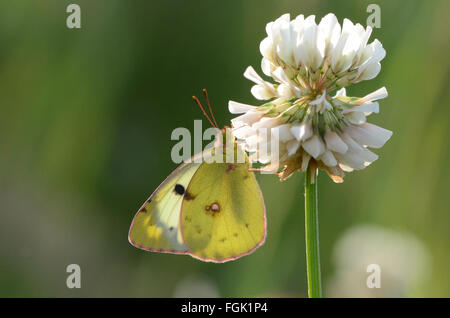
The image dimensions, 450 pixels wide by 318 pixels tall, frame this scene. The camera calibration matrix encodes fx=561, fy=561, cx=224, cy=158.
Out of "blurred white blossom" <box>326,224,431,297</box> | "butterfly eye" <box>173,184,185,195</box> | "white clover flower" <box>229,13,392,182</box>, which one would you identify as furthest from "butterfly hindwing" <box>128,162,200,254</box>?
"blurred white blossom" <box>326,224,431,297</box>

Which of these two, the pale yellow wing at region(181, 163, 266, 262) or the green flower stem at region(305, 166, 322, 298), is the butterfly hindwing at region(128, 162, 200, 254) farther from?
the green flower stem at region(305, 166, 322, 298)

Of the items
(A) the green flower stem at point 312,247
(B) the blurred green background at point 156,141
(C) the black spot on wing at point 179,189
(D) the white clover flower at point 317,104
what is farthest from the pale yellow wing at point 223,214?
(B) the blurred green background at point 156,141

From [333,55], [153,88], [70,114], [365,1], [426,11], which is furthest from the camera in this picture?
[153,88]

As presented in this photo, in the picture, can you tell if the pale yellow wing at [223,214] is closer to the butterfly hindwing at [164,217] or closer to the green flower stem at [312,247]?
the butterfly hindwing at [164,217]

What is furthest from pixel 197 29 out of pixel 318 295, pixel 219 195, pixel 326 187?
pixel 318 295

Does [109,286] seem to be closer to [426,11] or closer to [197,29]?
[197,29]

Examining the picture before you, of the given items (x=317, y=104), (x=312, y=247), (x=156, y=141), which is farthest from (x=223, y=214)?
(x=156, y=141)
